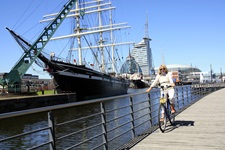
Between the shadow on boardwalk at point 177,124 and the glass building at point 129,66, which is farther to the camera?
the glass building at point 129,66

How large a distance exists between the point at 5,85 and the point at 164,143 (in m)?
29.2

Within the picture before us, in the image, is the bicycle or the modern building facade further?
the modern building facade

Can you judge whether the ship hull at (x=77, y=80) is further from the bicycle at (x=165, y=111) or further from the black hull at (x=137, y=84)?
the black hull at (x=137, y=84)

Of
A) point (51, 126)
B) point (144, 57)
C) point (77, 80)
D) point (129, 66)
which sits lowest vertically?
point (51, 126)

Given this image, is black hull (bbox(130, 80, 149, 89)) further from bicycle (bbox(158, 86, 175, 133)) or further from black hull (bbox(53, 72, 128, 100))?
bicycle (bbox(158, 86, 175, 133))

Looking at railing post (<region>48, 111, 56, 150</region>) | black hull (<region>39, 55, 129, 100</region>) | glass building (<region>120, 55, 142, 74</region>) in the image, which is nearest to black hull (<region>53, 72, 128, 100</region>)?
black hull (<region>39, 55, 129, 100</region>)

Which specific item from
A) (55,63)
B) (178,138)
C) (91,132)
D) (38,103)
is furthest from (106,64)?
(178,138)

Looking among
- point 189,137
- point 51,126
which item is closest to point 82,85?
point 189,137

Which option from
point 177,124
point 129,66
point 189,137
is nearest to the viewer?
Answer: point 189,137

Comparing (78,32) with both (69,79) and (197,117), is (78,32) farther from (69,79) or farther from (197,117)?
(197,117)

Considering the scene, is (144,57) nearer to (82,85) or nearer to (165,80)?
(82,85)

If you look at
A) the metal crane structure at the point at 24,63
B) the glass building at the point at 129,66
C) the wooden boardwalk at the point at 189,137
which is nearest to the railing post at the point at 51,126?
the wooden boardwalk at the point at 189,137

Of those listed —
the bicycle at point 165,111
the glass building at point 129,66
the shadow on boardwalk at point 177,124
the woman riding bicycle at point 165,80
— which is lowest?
the shadow on boardwalk at point 177,124

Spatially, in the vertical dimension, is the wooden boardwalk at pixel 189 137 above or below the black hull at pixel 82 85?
below
